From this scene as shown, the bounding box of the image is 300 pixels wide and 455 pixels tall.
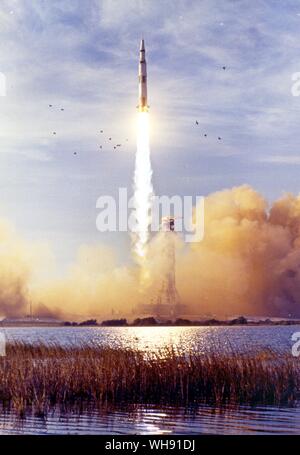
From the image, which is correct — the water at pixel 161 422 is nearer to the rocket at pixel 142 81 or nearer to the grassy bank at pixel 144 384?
the grassy bank at pixel 144 384

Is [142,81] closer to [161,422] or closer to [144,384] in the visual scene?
[144,384]

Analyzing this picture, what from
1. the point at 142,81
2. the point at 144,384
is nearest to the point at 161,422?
the point at 144,384

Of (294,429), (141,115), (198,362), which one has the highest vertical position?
(141,115)

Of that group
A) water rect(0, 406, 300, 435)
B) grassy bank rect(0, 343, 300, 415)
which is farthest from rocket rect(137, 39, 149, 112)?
water rect(0, 406, 300, 435)

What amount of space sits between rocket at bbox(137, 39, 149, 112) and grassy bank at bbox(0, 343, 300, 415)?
2362 cm

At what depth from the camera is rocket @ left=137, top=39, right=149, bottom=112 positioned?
50094mm

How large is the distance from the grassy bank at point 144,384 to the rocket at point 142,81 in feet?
77.5

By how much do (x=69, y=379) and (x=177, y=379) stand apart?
13.6 feet

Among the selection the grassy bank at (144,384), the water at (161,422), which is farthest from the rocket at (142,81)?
the water at (161,422)

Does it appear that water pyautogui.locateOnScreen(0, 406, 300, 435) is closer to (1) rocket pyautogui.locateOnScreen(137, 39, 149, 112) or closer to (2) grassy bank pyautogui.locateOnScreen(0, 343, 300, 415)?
(2) grassy bank pyautogui.locateOnScreen(0, 343, 300, 415)

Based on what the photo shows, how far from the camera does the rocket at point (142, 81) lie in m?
50.1

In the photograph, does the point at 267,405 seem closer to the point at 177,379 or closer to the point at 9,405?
the point at 177,379

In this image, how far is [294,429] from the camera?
2625cm
